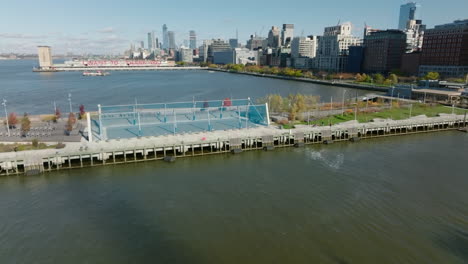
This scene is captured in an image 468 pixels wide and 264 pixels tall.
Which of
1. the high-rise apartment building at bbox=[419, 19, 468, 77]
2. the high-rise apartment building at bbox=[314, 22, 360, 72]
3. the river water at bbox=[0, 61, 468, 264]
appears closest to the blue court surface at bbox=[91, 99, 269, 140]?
the river water at bbox=[0, 61, 468, 264]

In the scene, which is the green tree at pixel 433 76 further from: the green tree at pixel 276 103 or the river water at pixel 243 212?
the river water at pixel 243 212

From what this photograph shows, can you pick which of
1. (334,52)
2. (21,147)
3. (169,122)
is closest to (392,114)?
(169,122)

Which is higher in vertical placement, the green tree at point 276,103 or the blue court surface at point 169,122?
the green tree at point 276,103

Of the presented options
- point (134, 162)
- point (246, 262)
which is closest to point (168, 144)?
point (134, 162)

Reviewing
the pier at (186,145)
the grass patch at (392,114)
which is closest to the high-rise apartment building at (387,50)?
the grass patch at (392,114)

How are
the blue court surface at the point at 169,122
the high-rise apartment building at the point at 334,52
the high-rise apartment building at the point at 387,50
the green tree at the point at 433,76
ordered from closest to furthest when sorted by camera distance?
the blue court surface at the point at 169,122
the green tree at the point at 433,76
the high-rise apartment building at the point at 387,50
the high-rise apartment building at the point at 334,52

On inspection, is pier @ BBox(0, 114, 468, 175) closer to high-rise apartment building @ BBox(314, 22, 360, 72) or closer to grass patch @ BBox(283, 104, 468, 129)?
grass patch @ BBox(283, 104, 468, 129)

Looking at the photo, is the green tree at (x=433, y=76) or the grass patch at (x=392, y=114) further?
the green tree at (x=433, y=76)
